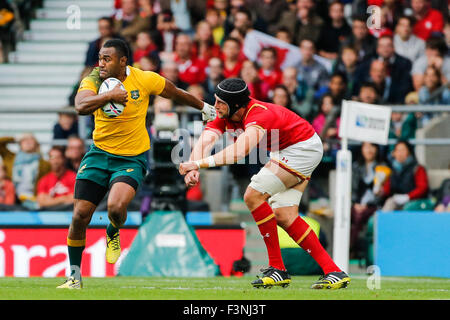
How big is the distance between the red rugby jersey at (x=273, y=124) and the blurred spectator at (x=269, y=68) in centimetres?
627

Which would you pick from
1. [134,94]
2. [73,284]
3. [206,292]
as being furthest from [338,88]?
[73,284]

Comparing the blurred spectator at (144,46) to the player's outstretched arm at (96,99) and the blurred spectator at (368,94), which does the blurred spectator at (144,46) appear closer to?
the blurred spectator at (368,94)

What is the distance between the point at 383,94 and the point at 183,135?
3827 mm

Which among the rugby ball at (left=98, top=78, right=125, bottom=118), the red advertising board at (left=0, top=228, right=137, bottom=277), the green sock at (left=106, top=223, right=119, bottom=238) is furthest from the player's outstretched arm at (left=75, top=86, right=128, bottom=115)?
the red advertising board at (left=0, top=228, right=137, bottom=277)

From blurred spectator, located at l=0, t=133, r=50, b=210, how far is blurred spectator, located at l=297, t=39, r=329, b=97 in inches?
172

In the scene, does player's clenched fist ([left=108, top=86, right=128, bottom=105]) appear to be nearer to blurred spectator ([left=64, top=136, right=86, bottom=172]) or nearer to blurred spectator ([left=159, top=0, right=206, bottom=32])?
blurred spectator ([left=64, top=136, right=86, bottom=172])

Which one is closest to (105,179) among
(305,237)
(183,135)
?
(305,237)

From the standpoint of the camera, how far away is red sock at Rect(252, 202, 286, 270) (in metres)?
9.02

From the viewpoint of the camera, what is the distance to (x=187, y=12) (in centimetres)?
1795

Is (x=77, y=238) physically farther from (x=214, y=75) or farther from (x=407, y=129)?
(x=407, y=129)

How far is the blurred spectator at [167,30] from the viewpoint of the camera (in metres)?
17.2
